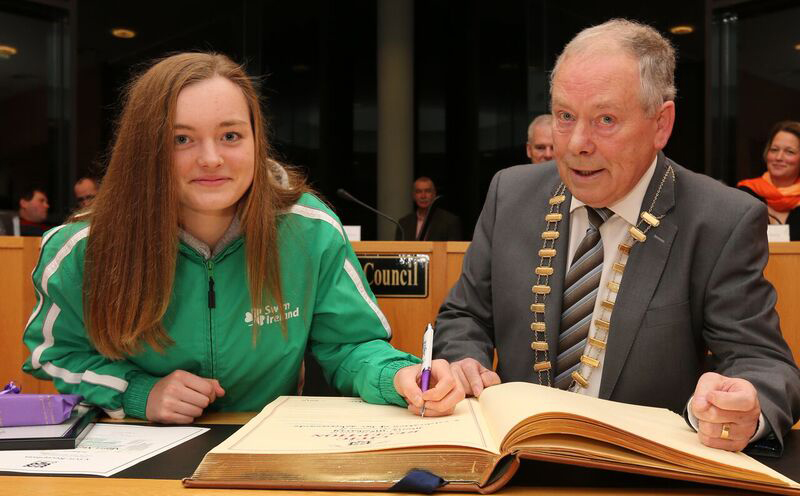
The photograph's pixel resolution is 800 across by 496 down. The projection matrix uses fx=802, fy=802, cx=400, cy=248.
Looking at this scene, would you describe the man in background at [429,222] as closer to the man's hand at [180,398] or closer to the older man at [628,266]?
the older man at [628,266]

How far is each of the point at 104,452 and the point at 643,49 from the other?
113cm

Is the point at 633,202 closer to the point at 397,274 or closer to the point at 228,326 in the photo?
the point at 228,326

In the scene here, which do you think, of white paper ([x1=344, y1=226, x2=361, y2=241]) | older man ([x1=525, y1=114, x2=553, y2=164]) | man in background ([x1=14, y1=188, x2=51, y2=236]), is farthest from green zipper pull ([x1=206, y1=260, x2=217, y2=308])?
man in background ([x1=14, y1=188, x2=51, y2=236])

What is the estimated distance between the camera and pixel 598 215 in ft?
5.17

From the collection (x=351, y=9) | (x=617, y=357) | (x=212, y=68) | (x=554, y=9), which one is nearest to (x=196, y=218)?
(x=212, y=68)

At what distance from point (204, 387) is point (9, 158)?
672cm

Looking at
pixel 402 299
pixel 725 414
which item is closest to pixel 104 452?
pixel 725 414

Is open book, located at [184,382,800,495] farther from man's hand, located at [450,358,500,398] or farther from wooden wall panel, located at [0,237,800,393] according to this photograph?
wooden wall panel, located at [0,237,800,393]

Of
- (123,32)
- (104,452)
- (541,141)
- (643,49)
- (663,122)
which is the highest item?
(123,32)

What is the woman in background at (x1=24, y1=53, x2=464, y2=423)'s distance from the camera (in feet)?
4.62

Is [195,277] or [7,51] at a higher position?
[7,51]

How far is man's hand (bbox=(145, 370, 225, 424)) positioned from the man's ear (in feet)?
3.08

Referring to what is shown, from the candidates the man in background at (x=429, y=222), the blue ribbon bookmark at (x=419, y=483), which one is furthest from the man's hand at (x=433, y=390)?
the man in background at (x=429, y=222)

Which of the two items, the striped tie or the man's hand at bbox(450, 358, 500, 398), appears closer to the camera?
the man's hand at bbox(450, 358, 500, 398)
